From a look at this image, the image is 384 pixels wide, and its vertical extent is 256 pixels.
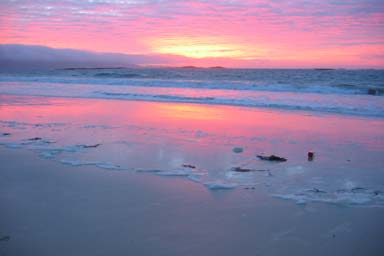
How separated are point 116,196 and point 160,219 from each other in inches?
33.9

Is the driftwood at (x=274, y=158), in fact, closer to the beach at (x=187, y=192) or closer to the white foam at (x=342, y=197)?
the beach at (x=187, y=192)

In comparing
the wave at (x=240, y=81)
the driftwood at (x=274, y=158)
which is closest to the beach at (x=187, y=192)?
the driftwood at (x=274, y=158)

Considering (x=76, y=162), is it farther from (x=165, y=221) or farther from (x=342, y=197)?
(x=342, y=197)

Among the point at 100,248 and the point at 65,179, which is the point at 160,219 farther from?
the point at 65,179

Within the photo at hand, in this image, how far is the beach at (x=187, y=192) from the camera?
10.9 feet

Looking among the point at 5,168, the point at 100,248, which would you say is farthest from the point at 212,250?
the point at 5,168

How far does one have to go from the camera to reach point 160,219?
379 centimetres

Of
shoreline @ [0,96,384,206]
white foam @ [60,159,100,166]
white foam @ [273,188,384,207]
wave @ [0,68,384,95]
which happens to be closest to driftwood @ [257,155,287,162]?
shoreline @ [0,96,384,206]

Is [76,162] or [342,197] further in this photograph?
[76,162]

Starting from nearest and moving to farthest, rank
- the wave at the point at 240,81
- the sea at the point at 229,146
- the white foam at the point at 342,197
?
1. the white foam at the point at 342,197
2. the sea at the point at 229,146
3. the wave at the point at 240,81

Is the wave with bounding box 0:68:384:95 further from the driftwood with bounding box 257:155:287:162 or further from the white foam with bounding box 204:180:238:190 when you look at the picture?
the white foam with bounding box 204:180:238:190

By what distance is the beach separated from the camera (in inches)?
131

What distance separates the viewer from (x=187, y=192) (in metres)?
4.63

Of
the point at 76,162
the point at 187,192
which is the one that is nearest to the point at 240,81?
the point at 76,162
